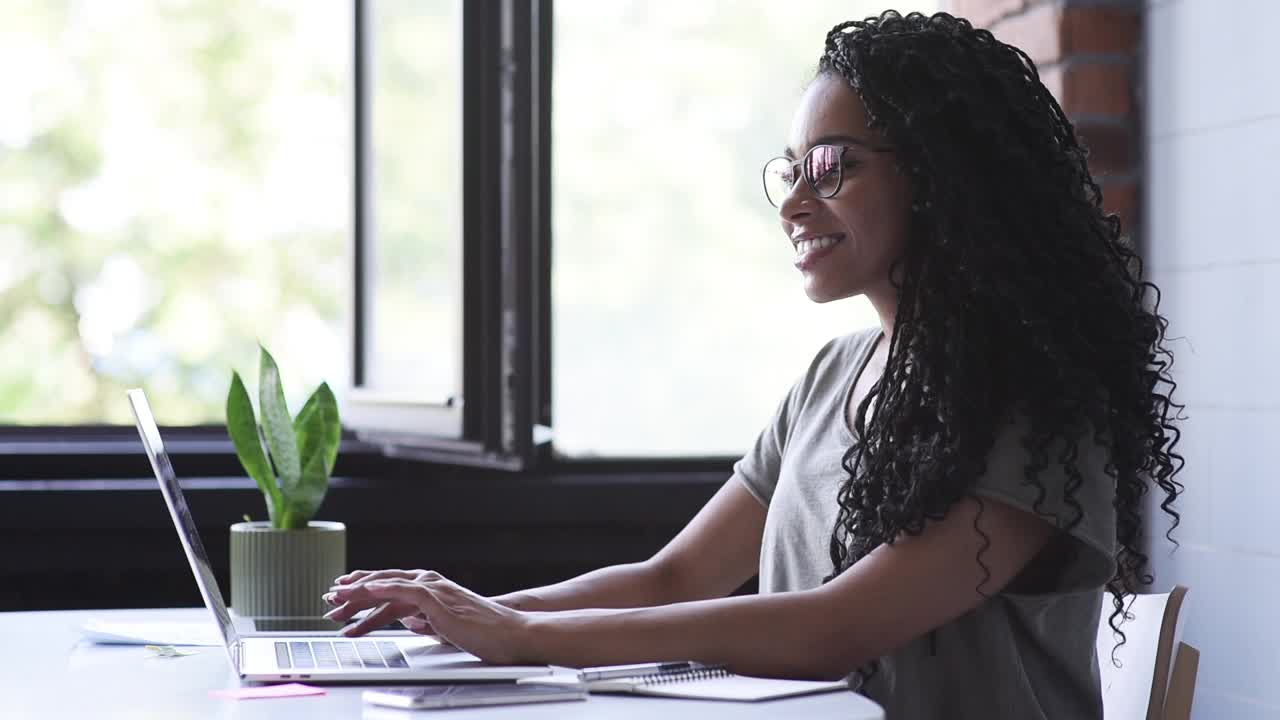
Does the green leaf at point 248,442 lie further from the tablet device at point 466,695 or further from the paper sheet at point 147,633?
the tablet device at point 466,695

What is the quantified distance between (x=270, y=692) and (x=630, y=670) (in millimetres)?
334

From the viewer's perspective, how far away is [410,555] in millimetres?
2598

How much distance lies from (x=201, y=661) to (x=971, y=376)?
2.86 feet

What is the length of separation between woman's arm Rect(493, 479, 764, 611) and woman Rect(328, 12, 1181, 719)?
0.55 feet

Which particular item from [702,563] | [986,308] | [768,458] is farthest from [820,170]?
[702,563]

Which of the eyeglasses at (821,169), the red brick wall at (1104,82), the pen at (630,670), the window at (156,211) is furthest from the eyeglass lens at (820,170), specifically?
the window at (156,211)

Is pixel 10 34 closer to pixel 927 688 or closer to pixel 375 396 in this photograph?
pixel 375 396

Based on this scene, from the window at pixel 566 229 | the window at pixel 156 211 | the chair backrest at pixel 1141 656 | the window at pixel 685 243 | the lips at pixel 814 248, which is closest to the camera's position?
the chair backrest at pixel 1141 656

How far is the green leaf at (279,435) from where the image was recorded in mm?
1949

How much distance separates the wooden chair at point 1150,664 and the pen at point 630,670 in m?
0.52

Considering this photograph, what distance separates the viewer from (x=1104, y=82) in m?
2.44

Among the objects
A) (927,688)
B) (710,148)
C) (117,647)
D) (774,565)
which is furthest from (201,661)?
(710,148)

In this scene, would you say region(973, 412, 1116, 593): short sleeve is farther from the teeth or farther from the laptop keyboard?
the laptop keyboard

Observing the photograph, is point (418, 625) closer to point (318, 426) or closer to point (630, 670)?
point (630, 670)
